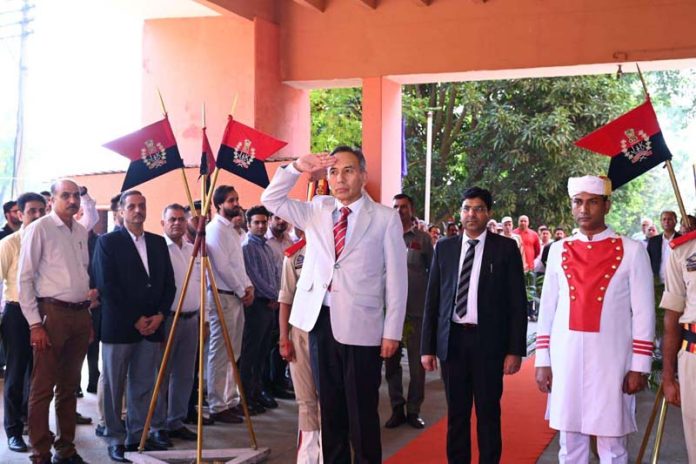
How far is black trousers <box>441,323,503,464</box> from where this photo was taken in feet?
17.1

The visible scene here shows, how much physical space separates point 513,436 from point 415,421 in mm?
804

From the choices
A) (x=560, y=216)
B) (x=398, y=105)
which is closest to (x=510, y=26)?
(x=398, y=105)

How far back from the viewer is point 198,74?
13234mm

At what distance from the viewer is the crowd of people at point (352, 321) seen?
4.55m

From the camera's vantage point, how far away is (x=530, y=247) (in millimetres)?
16781

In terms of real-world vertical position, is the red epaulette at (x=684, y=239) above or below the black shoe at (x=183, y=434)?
above

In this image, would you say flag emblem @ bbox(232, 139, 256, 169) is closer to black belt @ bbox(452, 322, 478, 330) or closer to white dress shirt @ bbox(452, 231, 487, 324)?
white dress shirt @ bbox(452, 231, 487, 324)

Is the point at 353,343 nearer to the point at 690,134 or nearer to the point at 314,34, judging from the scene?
the point at 314,34

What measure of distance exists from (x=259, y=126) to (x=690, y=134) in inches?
1053

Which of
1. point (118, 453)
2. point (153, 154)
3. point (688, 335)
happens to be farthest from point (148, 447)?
point (688, 335)

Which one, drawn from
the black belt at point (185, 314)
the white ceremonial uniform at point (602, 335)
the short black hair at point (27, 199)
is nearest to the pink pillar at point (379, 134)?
the black belt at point (185, 314)

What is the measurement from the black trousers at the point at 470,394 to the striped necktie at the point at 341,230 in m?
1.01

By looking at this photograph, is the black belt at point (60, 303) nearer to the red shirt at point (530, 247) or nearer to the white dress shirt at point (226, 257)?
the white dress shirt at point (226, 257)

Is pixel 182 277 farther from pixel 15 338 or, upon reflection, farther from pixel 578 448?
pixel 578 448
